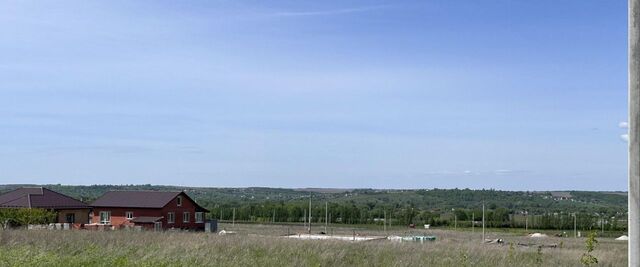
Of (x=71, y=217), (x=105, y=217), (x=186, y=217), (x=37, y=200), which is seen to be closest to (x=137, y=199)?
(x=105, y=217)

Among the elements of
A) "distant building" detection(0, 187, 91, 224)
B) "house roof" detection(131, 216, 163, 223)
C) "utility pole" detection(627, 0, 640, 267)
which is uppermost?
"utility pole" detection(627, 0, 640, 267)

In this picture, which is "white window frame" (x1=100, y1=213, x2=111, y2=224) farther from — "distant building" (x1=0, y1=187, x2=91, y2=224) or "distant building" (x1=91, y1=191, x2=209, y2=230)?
"distant building" (x1=0, y1=187, x2=91, y2=224)

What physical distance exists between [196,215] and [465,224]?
45.6 metres

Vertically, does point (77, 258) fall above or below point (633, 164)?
below

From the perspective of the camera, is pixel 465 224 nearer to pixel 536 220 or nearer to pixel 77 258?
pixel 536 220

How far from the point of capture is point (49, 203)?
47875 mm

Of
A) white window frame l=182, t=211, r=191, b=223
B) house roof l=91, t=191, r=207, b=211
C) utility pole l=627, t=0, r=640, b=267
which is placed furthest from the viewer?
white window frame l=182, t=211, r=191, b=223

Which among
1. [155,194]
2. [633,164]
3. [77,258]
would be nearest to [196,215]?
[155,194]

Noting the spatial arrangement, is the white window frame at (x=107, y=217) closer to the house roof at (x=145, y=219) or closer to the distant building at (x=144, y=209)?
the distant building at (x=144, y=209)

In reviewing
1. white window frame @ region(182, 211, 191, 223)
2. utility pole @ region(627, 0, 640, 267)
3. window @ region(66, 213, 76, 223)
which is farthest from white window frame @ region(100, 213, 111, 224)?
utility pole @ region(627, 0, 640, 267)

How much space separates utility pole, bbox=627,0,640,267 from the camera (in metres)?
3.39

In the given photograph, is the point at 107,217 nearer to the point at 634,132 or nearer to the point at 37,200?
the point at 37,200

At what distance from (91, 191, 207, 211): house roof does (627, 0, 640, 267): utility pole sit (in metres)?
47.2

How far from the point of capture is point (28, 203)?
154 feet
